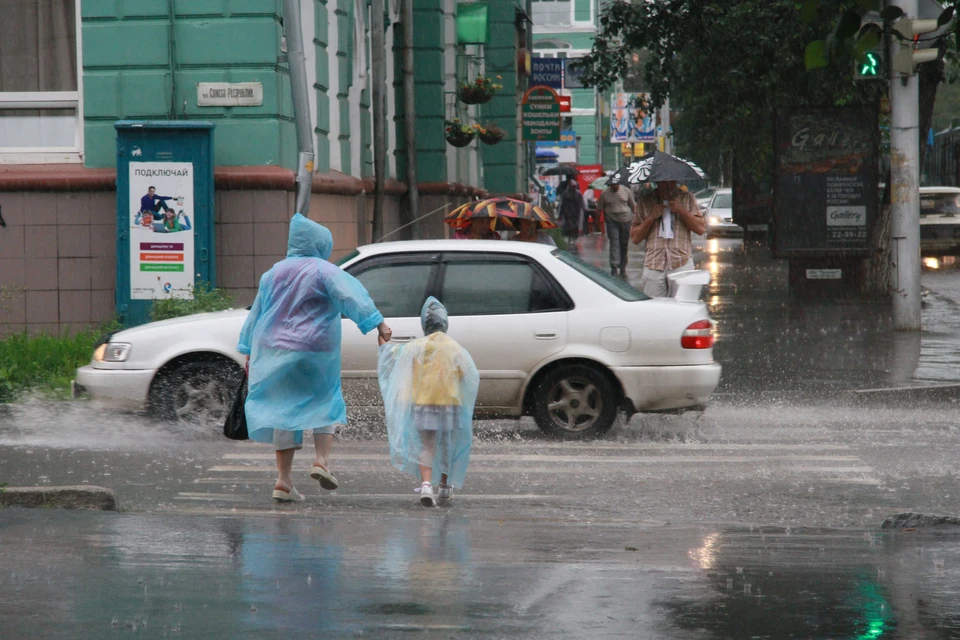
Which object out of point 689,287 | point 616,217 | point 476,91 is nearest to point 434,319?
point 689,287

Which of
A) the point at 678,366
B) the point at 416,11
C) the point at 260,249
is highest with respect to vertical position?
→ the point at 416,11

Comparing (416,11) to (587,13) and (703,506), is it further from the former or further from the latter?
(587,13)

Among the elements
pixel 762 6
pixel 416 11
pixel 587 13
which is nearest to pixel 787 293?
pixel 762 6

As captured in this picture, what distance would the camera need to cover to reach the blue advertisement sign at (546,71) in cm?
4472

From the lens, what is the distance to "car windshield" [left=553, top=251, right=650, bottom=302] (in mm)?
10695

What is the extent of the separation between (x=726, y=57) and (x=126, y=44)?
8.90 m

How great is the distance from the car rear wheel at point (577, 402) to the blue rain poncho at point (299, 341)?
249cm

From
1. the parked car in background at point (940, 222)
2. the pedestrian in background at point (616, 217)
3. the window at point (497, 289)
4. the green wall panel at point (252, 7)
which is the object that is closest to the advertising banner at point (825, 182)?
the pedestrian in background at point (616, 217)

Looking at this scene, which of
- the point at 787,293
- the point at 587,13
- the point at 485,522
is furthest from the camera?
the point at 587,13

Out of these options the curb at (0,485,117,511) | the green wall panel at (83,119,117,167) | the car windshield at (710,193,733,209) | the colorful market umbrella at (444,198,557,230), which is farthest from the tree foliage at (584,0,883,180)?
the car windshield at (710,193,733,209)

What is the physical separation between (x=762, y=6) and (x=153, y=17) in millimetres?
8355

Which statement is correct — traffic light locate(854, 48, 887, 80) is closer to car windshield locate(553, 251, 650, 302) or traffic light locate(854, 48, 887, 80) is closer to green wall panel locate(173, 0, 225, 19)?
car windshield locate(553, 251, 650, 302)

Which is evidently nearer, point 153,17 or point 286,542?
point 286,542

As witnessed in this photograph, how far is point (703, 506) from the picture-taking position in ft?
27.0
